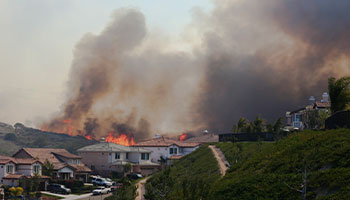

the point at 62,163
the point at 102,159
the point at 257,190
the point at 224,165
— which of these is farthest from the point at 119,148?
the point at 257,190

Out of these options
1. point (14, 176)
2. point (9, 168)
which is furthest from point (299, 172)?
point (9, 168)

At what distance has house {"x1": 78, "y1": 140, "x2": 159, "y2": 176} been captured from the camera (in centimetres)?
10744

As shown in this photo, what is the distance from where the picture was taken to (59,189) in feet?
272

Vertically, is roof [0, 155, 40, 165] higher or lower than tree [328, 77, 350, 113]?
lower

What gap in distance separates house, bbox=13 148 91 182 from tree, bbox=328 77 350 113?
61172 mm

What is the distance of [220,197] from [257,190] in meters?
3.68

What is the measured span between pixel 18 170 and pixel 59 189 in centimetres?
1058

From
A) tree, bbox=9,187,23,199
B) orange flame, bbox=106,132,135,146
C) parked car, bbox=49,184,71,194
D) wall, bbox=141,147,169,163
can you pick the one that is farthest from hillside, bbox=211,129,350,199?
orange flame, bbox=106,132,135,146

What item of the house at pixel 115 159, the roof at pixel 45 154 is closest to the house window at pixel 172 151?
the house at pixel 115 159

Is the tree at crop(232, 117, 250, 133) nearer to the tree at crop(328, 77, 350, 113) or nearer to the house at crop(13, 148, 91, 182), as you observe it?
the house at crop(13, 148, 91, 182)

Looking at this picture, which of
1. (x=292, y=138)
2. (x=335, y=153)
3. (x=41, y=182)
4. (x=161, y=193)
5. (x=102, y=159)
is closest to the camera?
(x=335, y=153)

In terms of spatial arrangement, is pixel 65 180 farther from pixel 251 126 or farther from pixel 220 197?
pixel 220 197

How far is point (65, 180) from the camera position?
87.4 meters

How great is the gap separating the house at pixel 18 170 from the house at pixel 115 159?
2017 centimetres
